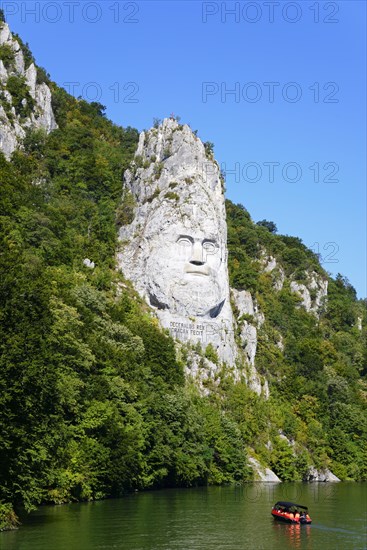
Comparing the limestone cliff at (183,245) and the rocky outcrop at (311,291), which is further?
the rocky outcrop at (311,291)

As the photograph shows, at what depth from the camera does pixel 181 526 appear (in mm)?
37938

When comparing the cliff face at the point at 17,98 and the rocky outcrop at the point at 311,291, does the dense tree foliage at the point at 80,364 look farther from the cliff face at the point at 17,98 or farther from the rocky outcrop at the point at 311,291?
the rocky outcrop at the point at 311,291

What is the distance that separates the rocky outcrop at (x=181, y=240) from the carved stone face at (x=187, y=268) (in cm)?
10

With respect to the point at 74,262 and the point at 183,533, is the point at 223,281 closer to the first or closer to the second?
the point at 74,262

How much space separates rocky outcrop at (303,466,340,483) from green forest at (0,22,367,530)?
1.25 m

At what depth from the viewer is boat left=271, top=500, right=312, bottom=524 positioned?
41219 millimetres

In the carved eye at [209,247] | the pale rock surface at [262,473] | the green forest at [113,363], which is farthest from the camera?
the carved eye at [209,247]

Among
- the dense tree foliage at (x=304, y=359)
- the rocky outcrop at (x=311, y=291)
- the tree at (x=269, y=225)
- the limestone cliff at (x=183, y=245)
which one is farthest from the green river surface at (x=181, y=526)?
the tree at (x=269, y=225)

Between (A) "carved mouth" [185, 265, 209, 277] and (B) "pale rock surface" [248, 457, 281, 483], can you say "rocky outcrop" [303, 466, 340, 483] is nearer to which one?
(B) "pale rock surface" [248, 457, 281, 483]

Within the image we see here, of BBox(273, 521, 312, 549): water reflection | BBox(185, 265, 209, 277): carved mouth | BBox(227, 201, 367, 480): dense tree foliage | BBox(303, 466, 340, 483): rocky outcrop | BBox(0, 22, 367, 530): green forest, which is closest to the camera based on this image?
BBox(273, 521, 312, 549): water reflection

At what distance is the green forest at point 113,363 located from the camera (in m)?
34.9

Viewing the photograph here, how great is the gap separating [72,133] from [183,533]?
276 feet

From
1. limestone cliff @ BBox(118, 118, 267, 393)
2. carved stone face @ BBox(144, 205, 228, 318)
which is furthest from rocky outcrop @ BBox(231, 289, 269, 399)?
carved stone face @ BBox(144, 205, 228, 318)

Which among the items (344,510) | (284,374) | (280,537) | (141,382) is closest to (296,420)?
(284,374)
